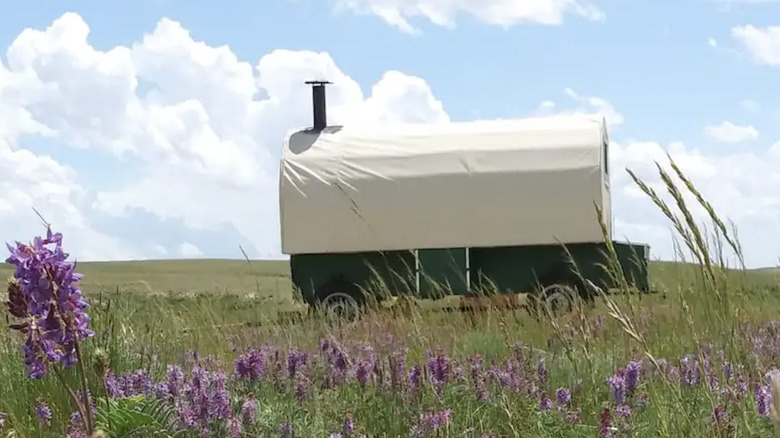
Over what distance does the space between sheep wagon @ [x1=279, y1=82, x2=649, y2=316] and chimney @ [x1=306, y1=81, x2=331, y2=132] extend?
2.74 feet

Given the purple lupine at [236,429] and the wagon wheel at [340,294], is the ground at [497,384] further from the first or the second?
the wagon wheel at [340,294]

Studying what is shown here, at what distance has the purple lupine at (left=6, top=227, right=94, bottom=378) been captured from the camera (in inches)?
89.4

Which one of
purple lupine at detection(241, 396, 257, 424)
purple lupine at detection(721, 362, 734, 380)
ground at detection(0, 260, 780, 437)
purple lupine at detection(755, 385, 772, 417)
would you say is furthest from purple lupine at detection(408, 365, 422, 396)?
purple lupine at detection(755, 385, 772, 417)

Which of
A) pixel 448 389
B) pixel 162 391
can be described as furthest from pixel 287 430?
pixel 448 389

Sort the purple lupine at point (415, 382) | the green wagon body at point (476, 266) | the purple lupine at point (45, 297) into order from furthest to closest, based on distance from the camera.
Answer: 1. the green wagon body at point (476, 266)
2. the purple lupine at point (415, 382)
3. the purple lupine at point (45, 297)

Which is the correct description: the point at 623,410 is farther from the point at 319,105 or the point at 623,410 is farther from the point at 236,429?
the point at 319,105

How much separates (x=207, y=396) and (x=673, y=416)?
5.01ft

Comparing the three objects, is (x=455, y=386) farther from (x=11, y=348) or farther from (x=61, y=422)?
(x=11, y=348)

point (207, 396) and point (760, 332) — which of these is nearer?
point (207, 396)

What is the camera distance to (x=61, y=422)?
4164 millimetres

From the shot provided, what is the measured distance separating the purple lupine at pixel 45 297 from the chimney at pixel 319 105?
40.8 ft

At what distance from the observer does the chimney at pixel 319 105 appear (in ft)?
48.8

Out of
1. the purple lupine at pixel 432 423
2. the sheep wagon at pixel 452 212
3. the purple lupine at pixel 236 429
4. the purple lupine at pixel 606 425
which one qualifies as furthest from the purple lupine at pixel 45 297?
the sheep wagon at pixel 452 212

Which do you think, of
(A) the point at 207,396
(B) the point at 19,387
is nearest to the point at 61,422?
(B) the point at 19,387
